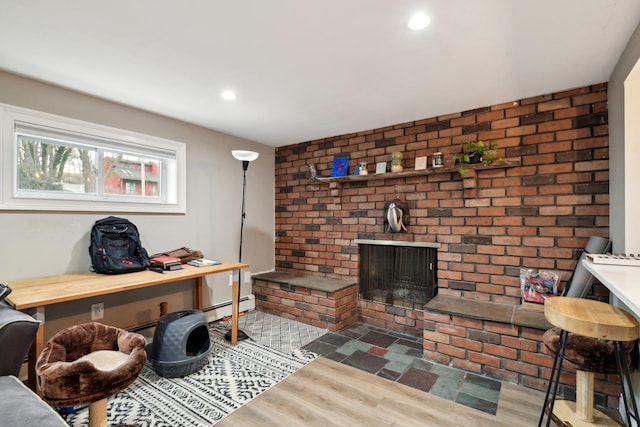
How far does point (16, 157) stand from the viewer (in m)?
2.12

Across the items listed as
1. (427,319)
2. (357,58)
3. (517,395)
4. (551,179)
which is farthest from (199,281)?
(551,179)

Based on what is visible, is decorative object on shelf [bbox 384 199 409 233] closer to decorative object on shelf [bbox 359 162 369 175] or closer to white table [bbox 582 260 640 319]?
decorative object on shelf [bbox 359 162 369 175]

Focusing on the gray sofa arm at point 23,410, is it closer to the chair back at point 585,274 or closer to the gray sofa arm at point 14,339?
the gray sofa arm at point 14,339

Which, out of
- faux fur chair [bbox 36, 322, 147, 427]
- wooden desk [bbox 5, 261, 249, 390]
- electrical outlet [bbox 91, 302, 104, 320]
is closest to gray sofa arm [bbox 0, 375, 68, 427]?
faux fur chair [bbox 36, 322, 147, 427]

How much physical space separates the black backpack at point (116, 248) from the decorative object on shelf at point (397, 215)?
226 cm

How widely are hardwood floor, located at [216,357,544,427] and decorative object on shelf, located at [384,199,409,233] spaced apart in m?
1.41

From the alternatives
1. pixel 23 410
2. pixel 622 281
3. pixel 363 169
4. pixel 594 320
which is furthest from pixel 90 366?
pixel 363 169

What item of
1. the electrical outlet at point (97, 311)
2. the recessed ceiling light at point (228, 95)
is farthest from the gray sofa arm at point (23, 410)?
the recessed ceiling light at point (228, 95)

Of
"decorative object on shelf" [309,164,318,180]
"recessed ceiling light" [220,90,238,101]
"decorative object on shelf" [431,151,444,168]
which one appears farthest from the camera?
"decorative object on shelf" [309,164,318,180]

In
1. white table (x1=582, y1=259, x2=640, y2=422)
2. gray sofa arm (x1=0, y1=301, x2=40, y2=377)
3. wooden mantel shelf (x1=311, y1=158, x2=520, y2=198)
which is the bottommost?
gray sofa arm (x1=0, y1=301, x2=40, y2=377)

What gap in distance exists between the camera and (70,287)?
6.21 ft

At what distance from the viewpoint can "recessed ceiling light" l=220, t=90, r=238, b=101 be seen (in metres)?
2.36

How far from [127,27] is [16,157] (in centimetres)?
141

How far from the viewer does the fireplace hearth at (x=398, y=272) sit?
2.95m
